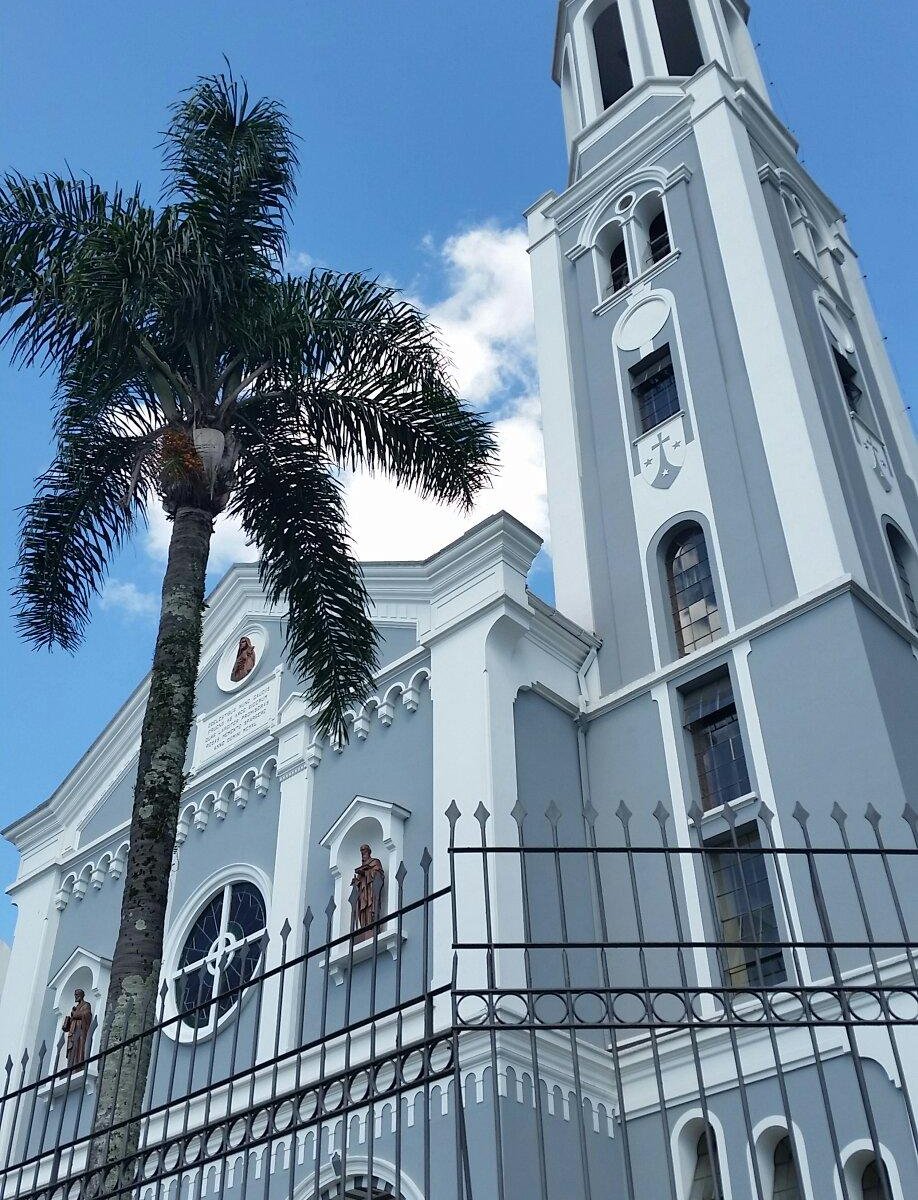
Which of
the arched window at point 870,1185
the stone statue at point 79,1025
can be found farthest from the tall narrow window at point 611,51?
the arched window at point 870,1185

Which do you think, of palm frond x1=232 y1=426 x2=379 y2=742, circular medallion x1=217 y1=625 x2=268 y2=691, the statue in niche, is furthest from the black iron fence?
circular medallion x1=217 y1=625 x2=268 y2=691

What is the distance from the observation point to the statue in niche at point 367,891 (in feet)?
46.0

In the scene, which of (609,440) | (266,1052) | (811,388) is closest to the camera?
(266,1052)

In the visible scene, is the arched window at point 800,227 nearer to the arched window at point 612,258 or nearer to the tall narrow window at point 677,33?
the arched window at point 612,258

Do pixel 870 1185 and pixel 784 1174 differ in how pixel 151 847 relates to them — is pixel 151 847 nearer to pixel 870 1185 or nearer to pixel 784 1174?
pixel 784 1174

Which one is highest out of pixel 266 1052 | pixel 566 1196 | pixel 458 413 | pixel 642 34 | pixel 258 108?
pixel 642 34

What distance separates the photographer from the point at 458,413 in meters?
12.7

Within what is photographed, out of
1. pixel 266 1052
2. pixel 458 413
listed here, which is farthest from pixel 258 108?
pixel 266 1052

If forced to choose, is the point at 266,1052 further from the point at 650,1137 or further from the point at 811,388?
the point at 811,388

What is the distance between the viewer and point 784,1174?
1148cm

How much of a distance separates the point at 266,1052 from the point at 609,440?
29.9ft

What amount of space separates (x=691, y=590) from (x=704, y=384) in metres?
2.90

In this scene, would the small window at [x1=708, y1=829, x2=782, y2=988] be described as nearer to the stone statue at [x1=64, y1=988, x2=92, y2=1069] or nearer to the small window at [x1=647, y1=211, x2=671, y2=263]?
the stone statue at [x1=64, y1=988, x2=92, y2=1069]

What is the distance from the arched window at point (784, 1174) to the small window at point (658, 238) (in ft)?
40.3
